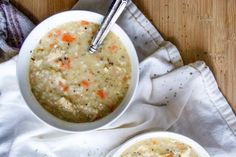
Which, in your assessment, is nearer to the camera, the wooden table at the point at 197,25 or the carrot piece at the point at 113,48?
the carrot piece at the point at 113,48

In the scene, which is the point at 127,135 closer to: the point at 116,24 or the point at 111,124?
the point at 111,124

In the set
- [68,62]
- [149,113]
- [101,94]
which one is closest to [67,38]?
[68,62]

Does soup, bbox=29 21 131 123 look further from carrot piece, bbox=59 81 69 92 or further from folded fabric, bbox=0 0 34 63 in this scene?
folded fabric, bbox=0 0 34 63

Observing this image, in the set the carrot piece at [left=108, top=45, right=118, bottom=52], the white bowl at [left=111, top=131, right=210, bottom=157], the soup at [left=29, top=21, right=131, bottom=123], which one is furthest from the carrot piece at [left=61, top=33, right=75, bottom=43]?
the white bowl at [left=111, top=131, right=210, bottom=157]

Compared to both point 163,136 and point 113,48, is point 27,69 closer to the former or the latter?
point 113,48

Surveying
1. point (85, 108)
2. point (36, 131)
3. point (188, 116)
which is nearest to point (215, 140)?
point (188, 116)

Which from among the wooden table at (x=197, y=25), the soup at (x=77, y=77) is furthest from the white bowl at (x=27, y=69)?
the wooden table at (x=197, y=25)

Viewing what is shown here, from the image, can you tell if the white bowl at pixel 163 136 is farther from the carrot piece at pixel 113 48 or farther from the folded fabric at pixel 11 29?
the folded fabric at pixel 11 29
